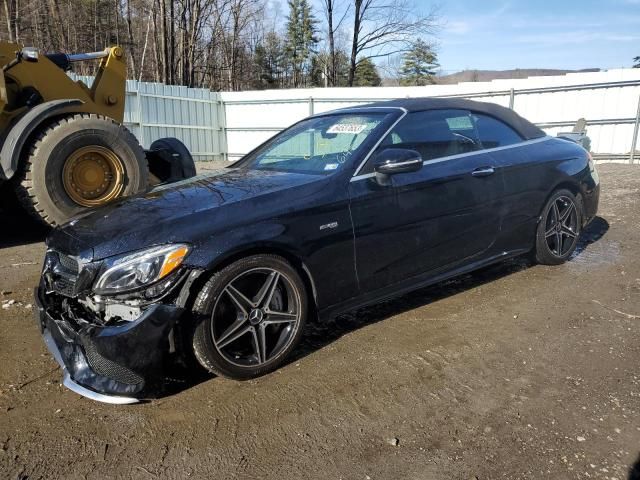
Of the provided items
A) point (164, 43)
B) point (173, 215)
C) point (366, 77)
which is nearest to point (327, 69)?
point (164, 43)

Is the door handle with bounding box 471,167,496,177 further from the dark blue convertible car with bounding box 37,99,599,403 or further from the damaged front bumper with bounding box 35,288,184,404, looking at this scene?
the damaged front bumper with bounding box 35,288,184,404

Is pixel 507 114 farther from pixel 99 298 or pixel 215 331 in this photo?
pixel 99 298

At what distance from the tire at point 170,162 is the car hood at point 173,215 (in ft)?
11.3

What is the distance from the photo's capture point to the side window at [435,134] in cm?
368

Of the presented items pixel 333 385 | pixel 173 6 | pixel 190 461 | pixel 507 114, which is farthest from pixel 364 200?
pixel 173 6

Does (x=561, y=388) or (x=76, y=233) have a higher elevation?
(x=76, y=233)

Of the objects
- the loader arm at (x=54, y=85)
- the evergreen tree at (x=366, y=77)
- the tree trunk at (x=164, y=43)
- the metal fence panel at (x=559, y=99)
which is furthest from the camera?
the evergreen tree at (x=366, y=77)

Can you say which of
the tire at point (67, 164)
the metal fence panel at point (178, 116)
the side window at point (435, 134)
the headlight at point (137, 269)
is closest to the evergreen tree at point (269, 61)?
the metal fence panel at point (178, 116)

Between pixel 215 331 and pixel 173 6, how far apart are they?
2663 centimetres

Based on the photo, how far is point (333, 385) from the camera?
284cm

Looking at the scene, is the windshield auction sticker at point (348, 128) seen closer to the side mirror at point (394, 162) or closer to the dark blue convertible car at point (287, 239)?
the dark blue convertible car at point (287, 239)

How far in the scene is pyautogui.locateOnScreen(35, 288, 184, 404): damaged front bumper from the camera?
7.97 ft

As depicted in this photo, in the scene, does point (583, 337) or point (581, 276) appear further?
point (581, 276)

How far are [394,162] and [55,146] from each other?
4.00m
